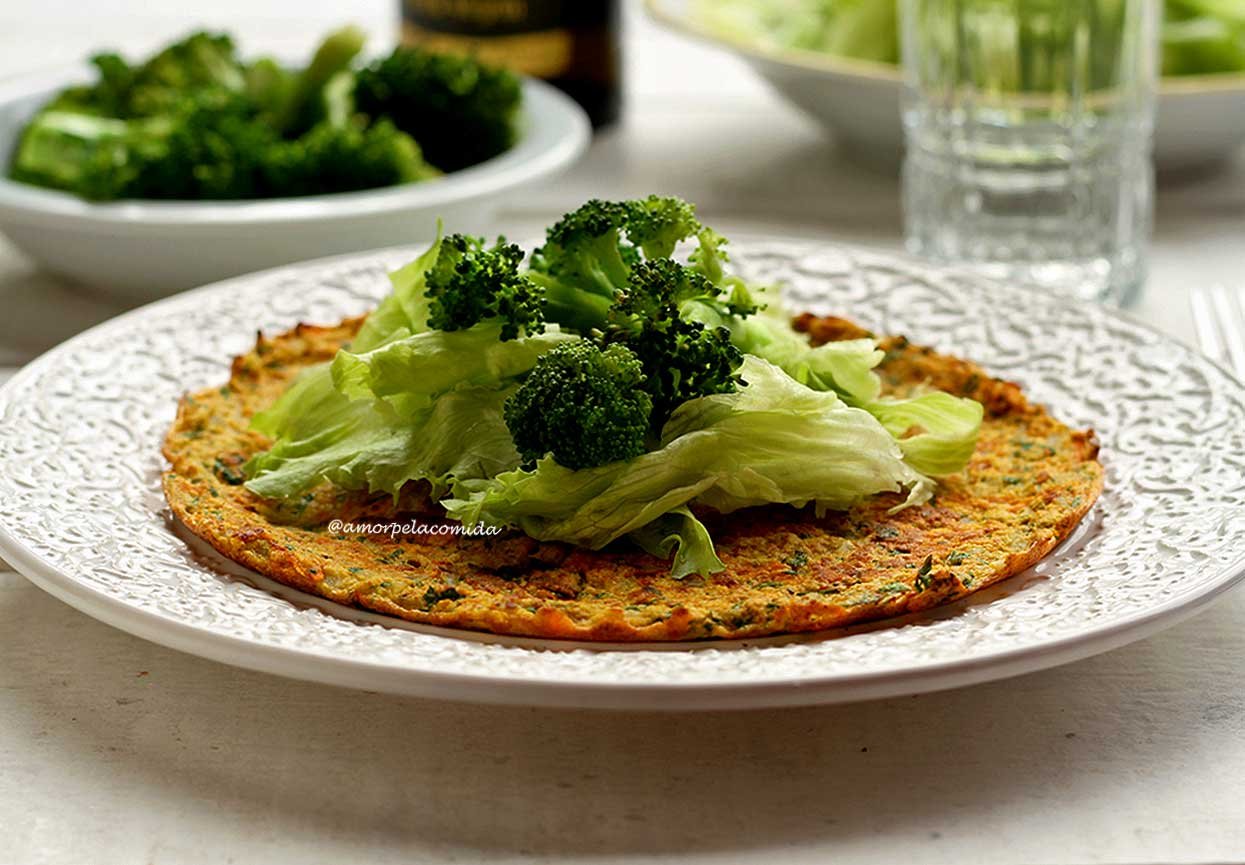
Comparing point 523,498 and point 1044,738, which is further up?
point 523,498

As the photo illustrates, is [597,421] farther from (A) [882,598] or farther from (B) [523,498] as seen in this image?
(A) [882,598]

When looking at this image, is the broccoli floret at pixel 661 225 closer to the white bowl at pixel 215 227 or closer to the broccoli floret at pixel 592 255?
the broccoli floret at pixel 592 255

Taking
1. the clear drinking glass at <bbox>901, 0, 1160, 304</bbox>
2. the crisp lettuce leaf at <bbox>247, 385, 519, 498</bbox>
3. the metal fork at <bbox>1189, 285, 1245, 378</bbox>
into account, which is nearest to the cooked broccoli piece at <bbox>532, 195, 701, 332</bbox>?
the crisp lettuce leaf at <bbox>247, 385, 519, 498</bbox>

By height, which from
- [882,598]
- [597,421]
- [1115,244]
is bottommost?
[1115,244]

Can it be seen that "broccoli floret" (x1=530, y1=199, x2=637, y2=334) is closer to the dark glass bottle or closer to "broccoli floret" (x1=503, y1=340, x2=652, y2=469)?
"broccoli floret" (x1=503, y1=340, x2=652, y2=469)

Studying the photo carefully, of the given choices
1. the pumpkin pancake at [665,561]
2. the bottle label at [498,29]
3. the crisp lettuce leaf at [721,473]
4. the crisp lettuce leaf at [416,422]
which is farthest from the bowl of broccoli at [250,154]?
the crisp lettuce leaf at [721,473]

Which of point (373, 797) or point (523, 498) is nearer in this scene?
point (373, 797)

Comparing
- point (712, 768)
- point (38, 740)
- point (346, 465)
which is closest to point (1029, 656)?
point (712, 768)
